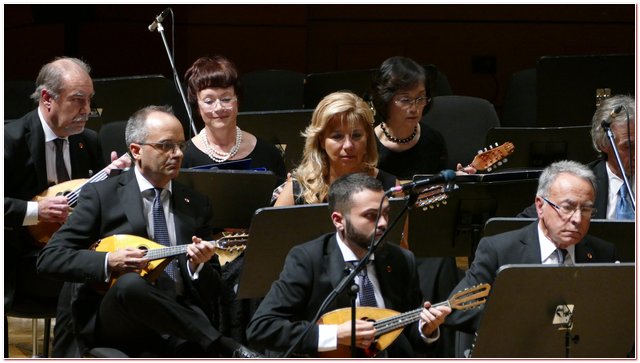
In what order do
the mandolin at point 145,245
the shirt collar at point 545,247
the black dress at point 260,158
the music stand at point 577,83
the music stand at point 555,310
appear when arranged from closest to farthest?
the music stand at point 555,310 < the shirt collar at point 545,247 < the mandolin at point 145,245 < the black dress at point 260,158 < the music stand at point 577,83

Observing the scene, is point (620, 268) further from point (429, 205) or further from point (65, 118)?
point (65, 118)

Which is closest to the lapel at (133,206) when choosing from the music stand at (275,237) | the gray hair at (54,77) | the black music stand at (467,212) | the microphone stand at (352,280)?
the music stand at (275,237)

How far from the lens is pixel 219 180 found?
4633mm

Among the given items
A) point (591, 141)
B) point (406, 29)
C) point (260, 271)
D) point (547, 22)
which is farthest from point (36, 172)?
point (547, 22)

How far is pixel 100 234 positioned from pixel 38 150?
0.65 m

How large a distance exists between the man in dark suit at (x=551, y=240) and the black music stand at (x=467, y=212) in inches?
14.0

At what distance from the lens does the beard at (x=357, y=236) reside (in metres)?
4.08

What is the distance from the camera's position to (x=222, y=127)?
5.30 meters

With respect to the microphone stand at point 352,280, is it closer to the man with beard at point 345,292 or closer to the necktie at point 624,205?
the man with beard at point 345,292

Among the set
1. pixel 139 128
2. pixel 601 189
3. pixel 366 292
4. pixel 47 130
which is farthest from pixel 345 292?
pixel 47 130

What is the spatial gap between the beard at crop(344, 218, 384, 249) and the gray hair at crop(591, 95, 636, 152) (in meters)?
1.35

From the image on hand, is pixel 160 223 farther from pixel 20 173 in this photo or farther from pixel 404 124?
pixel 404 124

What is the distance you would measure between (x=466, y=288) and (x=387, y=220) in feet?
1.17

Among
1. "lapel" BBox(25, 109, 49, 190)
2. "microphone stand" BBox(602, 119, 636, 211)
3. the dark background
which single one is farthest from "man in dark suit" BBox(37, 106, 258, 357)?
the dark background
